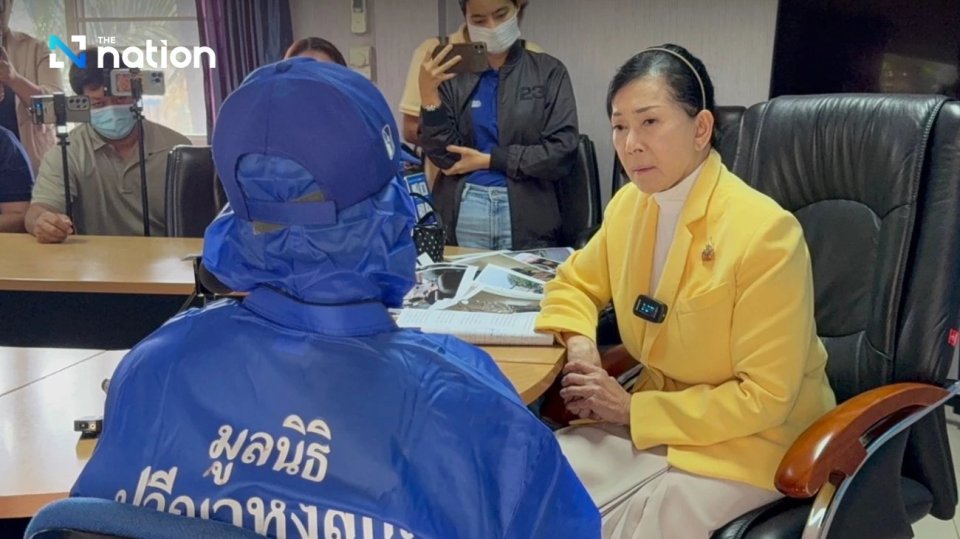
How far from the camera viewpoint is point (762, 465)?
4.46 feet

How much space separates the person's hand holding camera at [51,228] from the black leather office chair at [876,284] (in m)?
1.87

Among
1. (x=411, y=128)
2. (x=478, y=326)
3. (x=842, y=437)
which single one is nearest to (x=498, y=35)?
(x=411, y=128)

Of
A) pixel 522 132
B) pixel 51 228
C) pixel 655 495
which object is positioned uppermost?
pixel 522 132

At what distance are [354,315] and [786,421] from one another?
0.90 meters

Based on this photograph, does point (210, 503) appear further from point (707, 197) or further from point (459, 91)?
point (459, 91)

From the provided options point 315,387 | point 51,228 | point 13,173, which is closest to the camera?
point 315,387

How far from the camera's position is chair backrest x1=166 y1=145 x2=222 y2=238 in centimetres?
265

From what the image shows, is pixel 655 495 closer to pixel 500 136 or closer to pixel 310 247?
pixel 310 247

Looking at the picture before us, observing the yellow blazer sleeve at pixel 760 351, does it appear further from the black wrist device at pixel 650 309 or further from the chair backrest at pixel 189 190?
the chair backrest at pixel 189 190

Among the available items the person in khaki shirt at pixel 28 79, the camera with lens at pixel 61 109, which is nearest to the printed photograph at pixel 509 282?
the camera with lens at pixel 61 109

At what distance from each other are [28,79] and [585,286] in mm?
3914

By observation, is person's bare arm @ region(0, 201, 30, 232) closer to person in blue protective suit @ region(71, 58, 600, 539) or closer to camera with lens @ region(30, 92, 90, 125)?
camera with lens @ region(30, 92, 90, 125)

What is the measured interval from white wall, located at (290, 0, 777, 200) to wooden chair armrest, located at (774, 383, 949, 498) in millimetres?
2306

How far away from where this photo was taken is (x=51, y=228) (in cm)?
241
